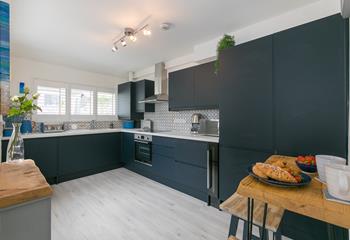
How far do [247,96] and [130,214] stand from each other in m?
1.97

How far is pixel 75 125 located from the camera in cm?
391

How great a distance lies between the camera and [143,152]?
3.38m

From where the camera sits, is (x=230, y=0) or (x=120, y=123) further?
(x=120, y=123)

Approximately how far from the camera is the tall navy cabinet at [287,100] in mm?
1380

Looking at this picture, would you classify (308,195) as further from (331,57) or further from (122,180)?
(122,180)

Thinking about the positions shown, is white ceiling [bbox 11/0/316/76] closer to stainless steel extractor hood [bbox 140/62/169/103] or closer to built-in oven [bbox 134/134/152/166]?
stainless steel extractor hood [bbox 140/62/169/103]

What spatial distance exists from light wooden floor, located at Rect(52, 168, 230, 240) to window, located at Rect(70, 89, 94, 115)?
1.72 meters

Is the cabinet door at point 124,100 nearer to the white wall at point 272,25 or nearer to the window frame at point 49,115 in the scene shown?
the window frame at point 49,115

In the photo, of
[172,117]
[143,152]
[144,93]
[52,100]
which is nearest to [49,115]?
[52,100]

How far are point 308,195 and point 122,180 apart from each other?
3105 millimetres

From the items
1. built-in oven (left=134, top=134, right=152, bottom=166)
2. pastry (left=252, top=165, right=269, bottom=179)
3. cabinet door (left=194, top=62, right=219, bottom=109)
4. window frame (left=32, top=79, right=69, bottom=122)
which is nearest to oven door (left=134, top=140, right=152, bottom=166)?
built-in oven (left=134, top=134, right=152, bottom=166)

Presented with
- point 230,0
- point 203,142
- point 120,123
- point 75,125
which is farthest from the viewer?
point 120,123

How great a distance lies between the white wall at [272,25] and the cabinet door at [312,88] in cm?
49

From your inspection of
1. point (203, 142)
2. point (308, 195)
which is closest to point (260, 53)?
point (203, 142)
